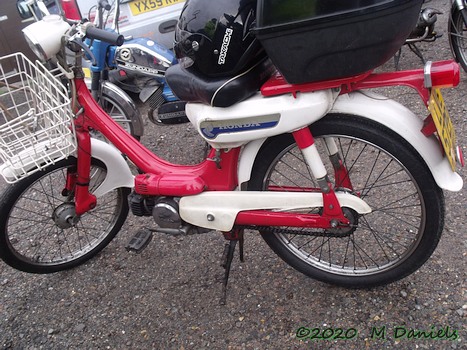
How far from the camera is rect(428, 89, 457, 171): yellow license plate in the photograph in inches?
67.0

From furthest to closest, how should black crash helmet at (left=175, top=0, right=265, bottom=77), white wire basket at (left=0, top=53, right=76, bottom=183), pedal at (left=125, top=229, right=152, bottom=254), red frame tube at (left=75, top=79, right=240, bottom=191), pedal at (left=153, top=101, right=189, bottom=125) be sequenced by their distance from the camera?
pedal at (left=153, top=101, right=189, bottom=125)
pedal at (left=125, top=229, right=152, bottom=254)
red frame tube at (left=75, top=79, right=240, bottom=191)
white wire basket at (left=0, top=53, right=76, bottom=183)
black crash helmet at (left=175, top=0, right=265, bottom=77)

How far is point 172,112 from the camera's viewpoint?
348 centimetres

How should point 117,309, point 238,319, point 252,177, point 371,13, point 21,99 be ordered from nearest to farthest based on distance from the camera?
point 371,13 < point 252,177 < point 238,319 < point 117,309 < point 21,99

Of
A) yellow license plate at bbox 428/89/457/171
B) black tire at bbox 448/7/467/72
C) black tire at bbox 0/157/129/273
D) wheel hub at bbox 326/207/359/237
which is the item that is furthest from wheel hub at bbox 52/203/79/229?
black tire at bbox 448/7/467/72

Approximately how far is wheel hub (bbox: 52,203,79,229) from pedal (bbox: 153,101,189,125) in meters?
1.23

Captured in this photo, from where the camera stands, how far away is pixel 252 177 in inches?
81.4

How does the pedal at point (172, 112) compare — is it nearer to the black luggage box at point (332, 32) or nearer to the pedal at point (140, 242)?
the pedal at point (140, 242)

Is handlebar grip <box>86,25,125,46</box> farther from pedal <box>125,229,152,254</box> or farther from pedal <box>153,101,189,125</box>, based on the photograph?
pedal <box>153,101,189,125</box>

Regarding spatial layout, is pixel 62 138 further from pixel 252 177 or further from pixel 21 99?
pixel 21 99

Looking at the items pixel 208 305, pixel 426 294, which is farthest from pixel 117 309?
pixel 426 294

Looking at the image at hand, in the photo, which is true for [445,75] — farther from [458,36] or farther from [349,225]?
[458,36]

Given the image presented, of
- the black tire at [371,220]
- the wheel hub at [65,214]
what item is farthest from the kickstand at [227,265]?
A: the wheel hub at [65,214]

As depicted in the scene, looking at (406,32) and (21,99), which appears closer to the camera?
(406,32)

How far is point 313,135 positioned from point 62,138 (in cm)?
113
